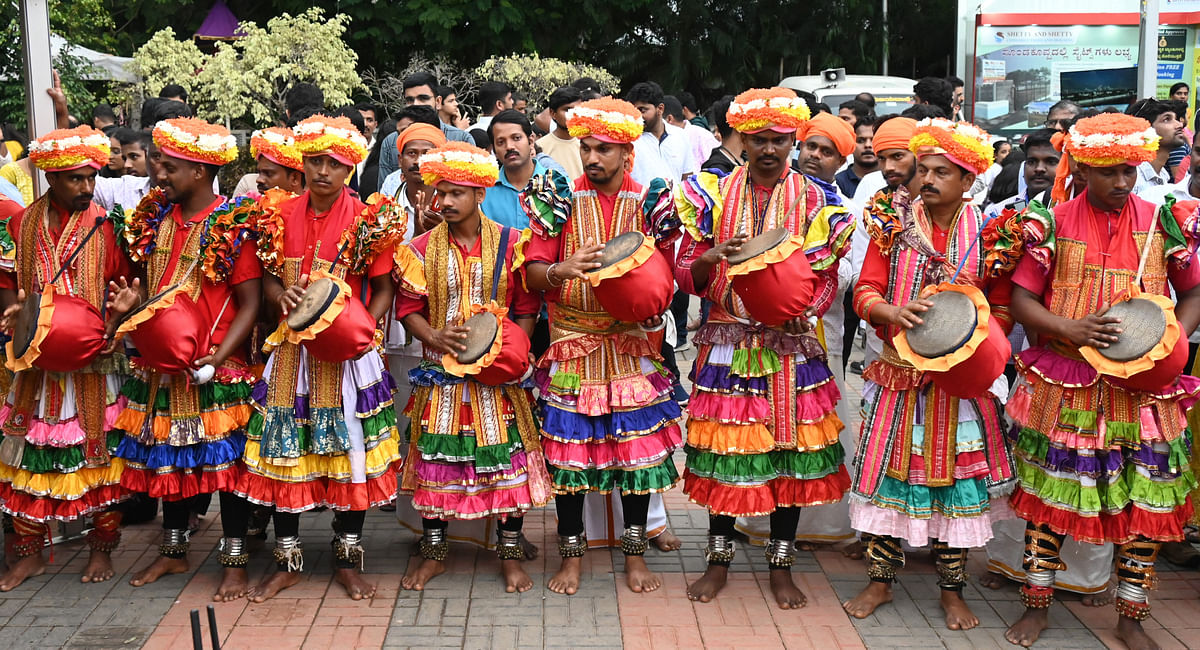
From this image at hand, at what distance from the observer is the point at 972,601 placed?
213 inches

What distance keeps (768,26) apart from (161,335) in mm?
22066

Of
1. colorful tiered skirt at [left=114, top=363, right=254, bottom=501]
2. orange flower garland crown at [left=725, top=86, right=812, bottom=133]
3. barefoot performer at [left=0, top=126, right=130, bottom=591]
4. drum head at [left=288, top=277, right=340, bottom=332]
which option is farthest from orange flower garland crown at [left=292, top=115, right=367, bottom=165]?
orange flower garland crown at [left=725, top=86, right=812, bottom=133]

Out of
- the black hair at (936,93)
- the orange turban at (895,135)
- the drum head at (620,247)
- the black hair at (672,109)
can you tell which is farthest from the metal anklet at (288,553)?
the black hair at (672,109)

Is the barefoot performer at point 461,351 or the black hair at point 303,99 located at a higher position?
the black hair at point 303,99

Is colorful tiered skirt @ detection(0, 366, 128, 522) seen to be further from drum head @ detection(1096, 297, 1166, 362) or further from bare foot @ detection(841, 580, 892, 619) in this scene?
drum head @ detection(1096, 297, 1166, 362)

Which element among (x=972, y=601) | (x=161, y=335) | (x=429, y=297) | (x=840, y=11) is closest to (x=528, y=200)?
(x=429, y=297)

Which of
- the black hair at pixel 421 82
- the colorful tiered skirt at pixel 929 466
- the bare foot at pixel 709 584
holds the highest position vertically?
the black hair at pixel 421 82

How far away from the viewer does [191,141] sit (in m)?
5.16

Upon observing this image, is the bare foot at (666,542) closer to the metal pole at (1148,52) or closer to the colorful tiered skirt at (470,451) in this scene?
the colorful tiered skirt at (470,451)

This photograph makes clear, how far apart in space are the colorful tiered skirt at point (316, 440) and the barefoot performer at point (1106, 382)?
287cm

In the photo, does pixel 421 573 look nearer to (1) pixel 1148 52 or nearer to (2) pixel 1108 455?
(2) pixel 1108 455

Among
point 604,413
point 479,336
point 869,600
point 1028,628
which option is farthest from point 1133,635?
point 479,336

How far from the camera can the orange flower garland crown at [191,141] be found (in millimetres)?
5129

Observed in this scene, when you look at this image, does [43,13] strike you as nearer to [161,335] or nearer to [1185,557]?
[161,335]
